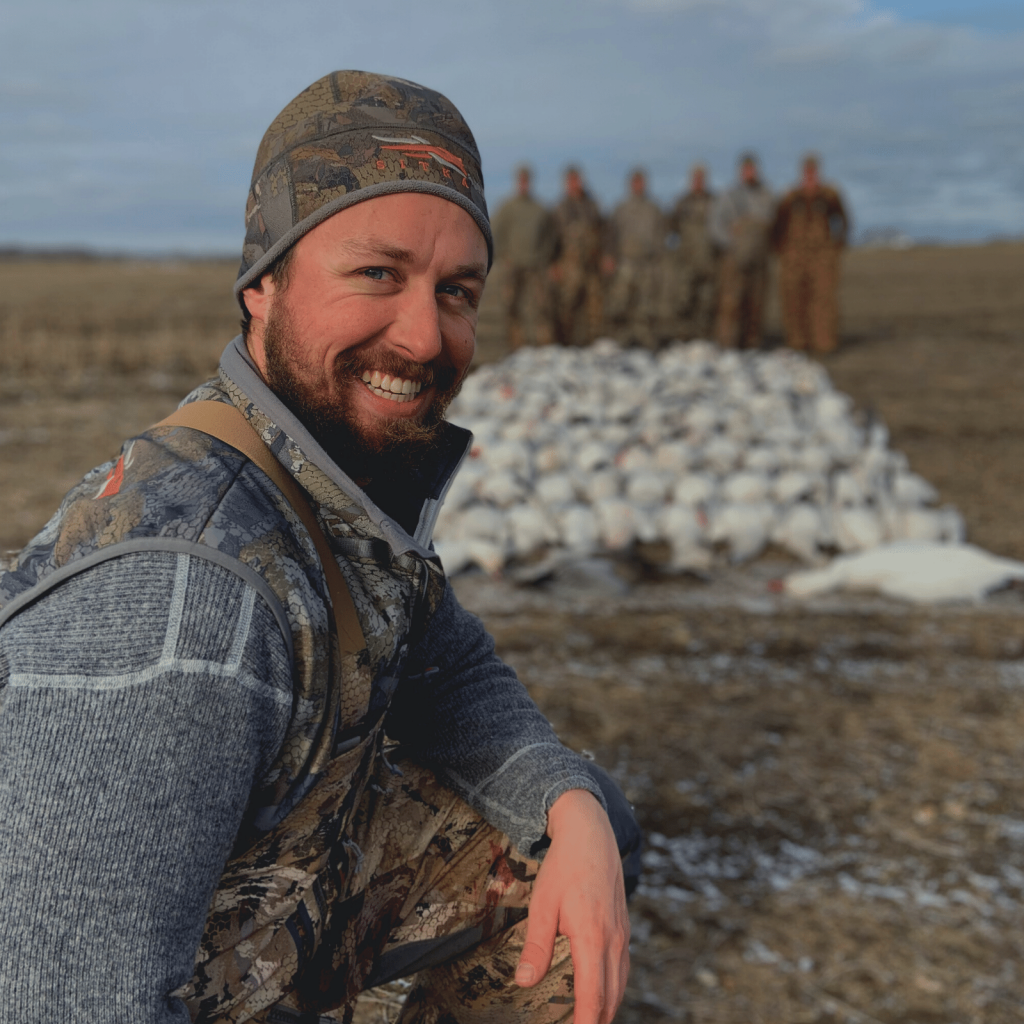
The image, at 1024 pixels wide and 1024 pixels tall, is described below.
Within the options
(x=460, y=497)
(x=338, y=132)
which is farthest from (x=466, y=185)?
(x=460, y=497)

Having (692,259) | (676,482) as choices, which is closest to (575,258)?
(692,259)


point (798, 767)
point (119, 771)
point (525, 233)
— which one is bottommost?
point (798, 767)

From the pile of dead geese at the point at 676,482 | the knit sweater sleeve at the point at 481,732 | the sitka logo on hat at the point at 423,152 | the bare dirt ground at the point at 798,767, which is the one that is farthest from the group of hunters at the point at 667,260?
the sitka logo on hat at the point at 423,152

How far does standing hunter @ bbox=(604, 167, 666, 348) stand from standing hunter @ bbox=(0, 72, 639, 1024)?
11.8 meters

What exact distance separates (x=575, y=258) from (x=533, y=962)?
12312 mm

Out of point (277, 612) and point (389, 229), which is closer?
point (277, 612)

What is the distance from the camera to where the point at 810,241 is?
12.7m

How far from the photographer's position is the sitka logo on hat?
4.92 feet

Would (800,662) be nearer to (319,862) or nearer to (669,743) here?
(669,743)

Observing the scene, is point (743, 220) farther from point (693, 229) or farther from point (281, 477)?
point (281, 477)

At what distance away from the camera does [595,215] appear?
1334 centimetres

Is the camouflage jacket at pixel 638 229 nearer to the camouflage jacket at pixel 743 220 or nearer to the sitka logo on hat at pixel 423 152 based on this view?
the camouflage jacket at pixel 743 220

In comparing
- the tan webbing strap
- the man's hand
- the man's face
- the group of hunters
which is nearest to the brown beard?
the man's face

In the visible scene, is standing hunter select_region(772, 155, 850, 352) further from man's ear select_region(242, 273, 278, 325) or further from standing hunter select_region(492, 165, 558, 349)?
man's ear select_region(242, 273, 278, 325)
